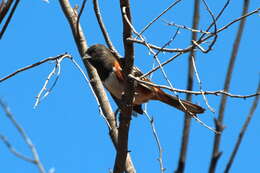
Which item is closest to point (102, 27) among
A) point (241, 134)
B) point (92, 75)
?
point (92, 75)

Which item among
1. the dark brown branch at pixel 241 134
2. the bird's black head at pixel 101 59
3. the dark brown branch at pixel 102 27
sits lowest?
the dark brown branch at pixel 241 134

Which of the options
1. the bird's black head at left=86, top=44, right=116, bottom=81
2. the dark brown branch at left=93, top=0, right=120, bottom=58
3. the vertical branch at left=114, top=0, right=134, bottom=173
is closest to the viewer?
the vertical branch at left=114, top=0, right=134, bottom=173

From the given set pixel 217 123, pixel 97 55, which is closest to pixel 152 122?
pixel 217 123

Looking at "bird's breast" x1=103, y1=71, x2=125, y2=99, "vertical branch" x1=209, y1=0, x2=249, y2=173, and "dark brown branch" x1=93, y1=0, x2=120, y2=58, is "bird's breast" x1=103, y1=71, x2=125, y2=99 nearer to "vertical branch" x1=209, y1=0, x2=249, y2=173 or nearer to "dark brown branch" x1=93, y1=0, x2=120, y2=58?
"dark brown branch" x1=93, y1=0, x2=120, y2=58

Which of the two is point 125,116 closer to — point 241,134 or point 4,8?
point 241,134

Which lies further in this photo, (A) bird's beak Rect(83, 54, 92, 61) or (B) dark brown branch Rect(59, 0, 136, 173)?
(A) bird's beak Rect(83, 54, 92, 61)

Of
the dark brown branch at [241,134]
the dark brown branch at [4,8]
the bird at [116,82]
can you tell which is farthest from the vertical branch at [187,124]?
the dark brown branch at [4,8]

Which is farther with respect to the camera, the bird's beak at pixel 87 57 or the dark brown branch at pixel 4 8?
the bird's beak at pixel 87 57

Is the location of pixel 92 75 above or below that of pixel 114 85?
above

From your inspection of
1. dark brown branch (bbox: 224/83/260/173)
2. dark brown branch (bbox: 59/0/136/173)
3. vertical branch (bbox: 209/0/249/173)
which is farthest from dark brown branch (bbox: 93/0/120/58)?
dark brown branch (bbox: 224/83/260/173)

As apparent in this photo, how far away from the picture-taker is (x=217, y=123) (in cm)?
265

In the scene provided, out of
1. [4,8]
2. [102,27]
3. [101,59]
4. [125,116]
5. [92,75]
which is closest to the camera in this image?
[4,8]

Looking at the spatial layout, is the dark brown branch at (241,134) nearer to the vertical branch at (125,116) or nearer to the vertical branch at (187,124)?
the vertical branch at (187,124)

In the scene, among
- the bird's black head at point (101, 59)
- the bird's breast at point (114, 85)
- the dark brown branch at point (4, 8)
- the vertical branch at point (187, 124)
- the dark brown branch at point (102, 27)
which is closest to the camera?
the dark brown branch at point (4, 8)
